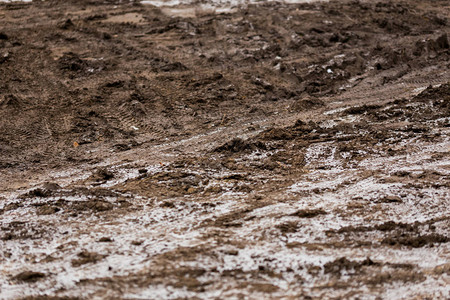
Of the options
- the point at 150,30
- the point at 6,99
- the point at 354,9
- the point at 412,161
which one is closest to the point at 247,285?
the point at 412,161

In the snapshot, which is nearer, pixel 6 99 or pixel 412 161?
pixel 412 161

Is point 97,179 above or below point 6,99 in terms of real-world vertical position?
below

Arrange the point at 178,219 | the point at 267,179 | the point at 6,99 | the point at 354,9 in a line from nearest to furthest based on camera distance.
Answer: the point at 178,219 < the point at 267,179 < the point at 6,99 < the point at 354,9

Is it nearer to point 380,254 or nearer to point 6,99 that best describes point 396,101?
point 380,254

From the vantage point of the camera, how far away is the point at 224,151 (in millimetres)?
7172

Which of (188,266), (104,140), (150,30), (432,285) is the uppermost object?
(150,30)

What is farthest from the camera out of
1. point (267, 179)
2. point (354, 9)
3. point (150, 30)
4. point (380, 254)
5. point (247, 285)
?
point (354, 9)

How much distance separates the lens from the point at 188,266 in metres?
4.39

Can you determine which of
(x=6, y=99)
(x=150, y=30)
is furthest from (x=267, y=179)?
(x=150, y=30)

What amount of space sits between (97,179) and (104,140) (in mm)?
1439

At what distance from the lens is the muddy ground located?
443 centimetres

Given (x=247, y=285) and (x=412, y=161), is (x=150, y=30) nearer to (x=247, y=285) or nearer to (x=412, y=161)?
(x=412, y=161)

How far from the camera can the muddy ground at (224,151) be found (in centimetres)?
443

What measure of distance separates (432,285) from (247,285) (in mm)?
1868
